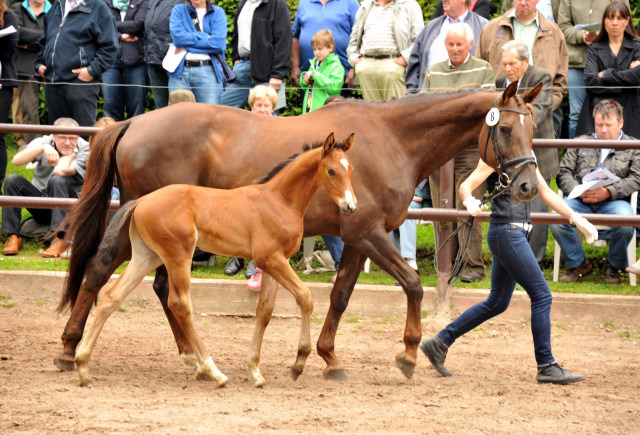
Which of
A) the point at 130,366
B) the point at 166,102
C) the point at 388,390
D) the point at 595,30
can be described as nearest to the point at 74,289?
the point at 130,366

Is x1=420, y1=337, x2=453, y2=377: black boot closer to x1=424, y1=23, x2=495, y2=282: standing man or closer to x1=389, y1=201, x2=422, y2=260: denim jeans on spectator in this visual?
x1=424, y1=23, x2=495, y2=282: standing man

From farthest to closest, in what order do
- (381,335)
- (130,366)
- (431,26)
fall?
(431,26)
(381,335)
(130,366)

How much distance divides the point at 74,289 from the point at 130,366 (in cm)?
68

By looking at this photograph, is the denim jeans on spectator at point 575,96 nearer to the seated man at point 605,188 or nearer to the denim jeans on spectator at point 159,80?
the seated man at point 605,188

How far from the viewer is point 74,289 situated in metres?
6.18

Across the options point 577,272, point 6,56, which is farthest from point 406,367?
point 6,56

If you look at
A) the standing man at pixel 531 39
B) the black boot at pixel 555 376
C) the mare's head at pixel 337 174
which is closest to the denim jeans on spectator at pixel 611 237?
the standing man at pixel 531 39

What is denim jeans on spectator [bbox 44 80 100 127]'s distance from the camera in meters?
9.66

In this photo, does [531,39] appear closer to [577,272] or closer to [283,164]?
[577,272]

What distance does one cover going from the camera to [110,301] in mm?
5492

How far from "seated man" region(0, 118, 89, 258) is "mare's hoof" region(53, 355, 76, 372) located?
100.0 inches

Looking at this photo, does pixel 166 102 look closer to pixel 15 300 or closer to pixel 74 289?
pixel 15 300

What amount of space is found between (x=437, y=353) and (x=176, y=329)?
6.12 ft

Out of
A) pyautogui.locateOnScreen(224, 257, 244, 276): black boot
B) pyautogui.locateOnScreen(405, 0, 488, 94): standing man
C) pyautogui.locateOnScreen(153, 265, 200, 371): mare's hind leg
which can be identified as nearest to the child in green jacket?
pyautogui.locateOnScreen(405, 0, 488, 94): standing man
